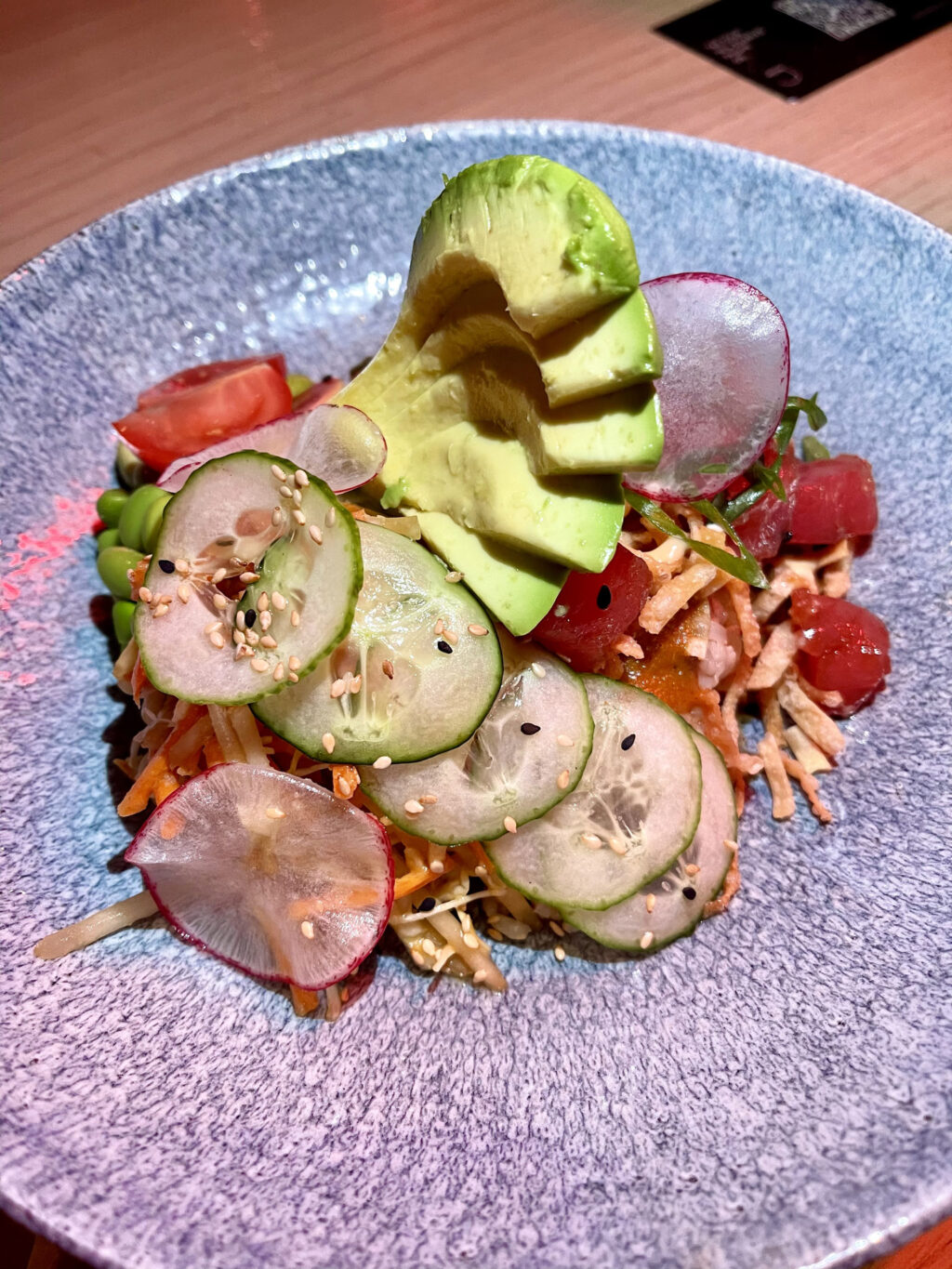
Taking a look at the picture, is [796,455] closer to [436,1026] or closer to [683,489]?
[683,489]

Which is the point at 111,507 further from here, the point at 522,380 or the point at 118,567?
the point at 522,380

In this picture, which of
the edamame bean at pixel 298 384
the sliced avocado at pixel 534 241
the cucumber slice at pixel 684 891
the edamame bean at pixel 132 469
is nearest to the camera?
the sliced avocado at pixel 534 241

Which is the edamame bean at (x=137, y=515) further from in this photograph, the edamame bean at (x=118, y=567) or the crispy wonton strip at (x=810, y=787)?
the crispy wonton strip at (x=810, y=787)

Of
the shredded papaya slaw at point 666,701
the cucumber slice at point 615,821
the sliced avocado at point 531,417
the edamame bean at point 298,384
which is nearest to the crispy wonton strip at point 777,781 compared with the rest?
the shredded papaya slaw at point 666,701

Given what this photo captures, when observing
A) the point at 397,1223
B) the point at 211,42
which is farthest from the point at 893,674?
the point at 211,42

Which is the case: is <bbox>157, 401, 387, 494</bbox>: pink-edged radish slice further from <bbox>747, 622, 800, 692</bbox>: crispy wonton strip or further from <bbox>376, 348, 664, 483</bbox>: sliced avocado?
<bbox>747, 622, 800, 692</bbox>: crispy wonton strip

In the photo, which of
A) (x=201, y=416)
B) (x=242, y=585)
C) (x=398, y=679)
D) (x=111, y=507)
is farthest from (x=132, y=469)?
(x=398, y=679)

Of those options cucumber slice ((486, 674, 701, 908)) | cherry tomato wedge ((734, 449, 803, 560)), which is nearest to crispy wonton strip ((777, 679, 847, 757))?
cherry tomato wedge ((734, 449, 803, 560))
